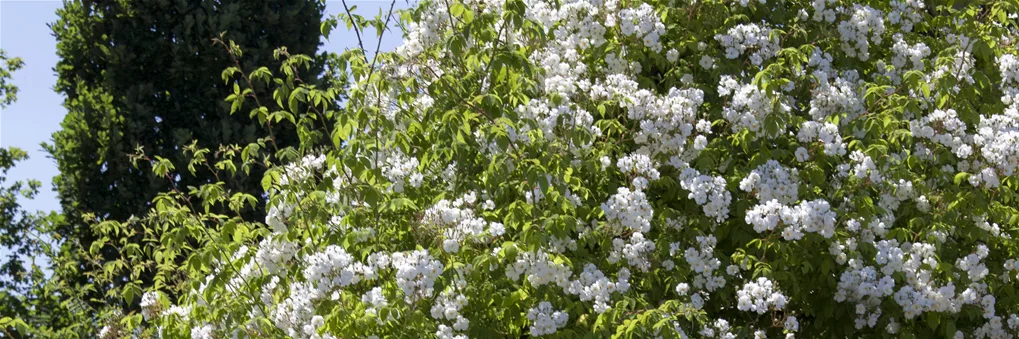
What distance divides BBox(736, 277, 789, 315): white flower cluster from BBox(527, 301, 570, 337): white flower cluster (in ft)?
2.73

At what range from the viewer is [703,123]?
520cm

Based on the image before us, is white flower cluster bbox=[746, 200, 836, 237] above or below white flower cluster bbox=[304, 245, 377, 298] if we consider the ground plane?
above

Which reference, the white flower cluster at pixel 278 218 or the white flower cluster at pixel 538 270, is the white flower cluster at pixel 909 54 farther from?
the white flower cluster at pixel 278 218

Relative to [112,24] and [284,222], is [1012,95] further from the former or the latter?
[112,24]

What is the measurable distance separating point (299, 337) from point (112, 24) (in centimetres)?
637

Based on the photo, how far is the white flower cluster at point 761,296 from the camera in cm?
480

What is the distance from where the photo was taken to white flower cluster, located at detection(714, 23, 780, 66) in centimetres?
555

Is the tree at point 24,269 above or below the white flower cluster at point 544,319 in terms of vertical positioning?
above

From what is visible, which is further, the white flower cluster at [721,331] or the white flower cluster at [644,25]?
the white flower cluster at [644,25]

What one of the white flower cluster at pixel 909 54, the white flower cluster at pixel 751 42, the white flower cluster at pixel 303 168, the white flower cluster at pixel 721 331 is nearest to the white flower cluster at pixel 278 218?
the white flower cluster at pixel 303 168

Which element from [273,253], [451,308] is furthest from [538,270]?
[273,253]

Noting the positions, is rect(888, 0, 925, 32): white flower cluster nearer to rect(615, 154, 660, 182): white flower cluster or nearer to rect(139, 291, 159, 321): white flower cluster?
rect(615, 154, 660, 182): white flower cluster

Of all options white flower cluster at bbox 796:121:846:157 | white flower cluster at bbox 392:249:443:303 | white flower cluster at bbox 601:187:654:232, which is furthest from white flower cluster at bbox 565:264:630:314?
white flower cluster at bbox 796:121:846:157

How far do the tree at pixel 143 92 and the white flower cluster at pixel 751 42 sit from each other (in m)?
5.47
